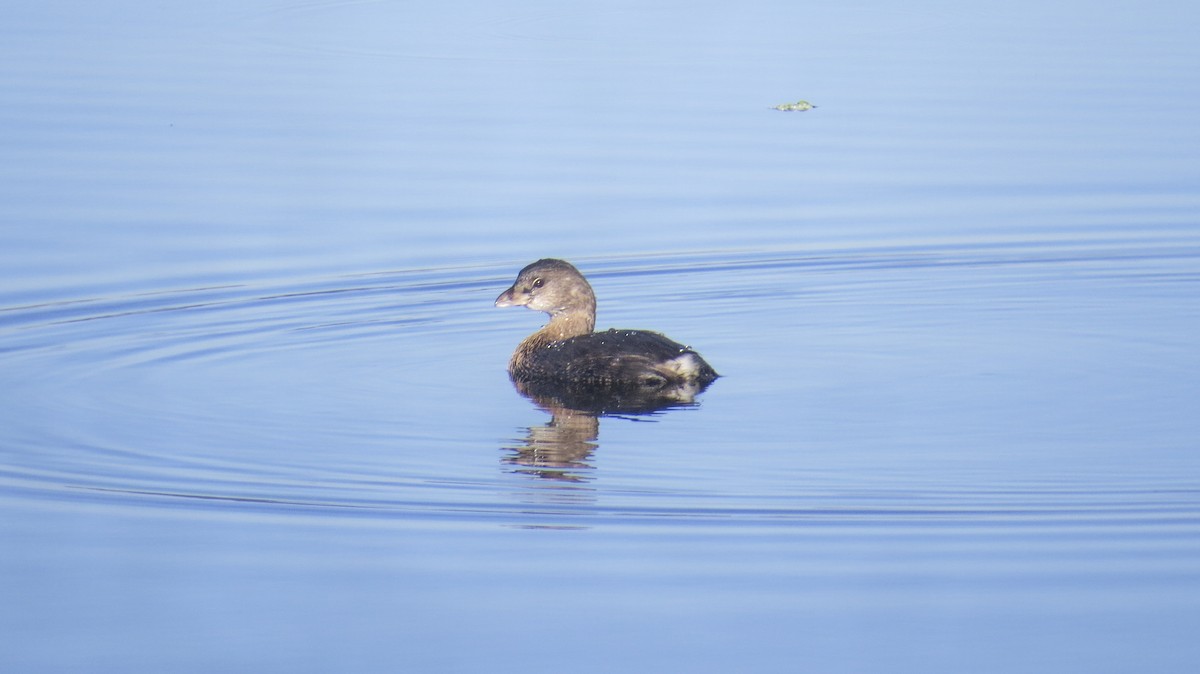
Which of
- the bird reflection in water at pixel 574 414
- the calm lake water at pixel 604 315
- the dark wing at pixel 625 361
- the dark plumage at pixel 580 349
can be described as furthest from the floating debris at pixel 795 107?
the bird reflection in water at pixel 574 414

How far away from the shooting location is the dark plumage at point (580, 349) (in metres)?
11.0

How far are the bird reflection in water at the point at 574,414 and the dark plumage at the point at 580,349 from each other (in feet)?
0.18

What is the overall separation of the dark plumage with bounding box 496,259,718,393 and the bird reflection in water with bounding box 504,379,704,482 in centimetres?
5

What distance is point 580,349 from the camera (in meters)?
11.4

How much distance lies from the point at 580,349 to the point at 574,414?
0.84 metres

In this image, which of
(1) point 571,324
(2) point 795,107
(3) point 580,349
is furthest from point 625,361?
(2) point 795,107

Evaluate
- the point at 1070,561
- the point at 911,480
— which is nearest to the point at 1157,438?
the point at 911,480

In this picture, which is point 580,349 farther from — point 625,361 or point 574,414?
point 574,414

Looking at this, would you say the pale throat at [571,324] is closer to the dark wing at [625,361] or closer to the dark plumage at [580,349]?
the dark plumage at [580,349]

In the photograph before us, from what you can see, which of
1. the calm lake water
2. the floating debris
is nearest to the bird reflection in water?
the calm lake water

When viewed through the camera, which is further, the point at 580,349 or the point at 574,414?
the point at 580,349

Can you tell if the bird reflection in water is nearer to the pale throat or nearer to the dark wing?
the dark wing

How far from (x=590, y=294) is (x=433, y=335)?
990 mm

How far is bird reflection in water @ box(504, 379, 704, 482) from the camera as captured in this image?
30.7 ft
